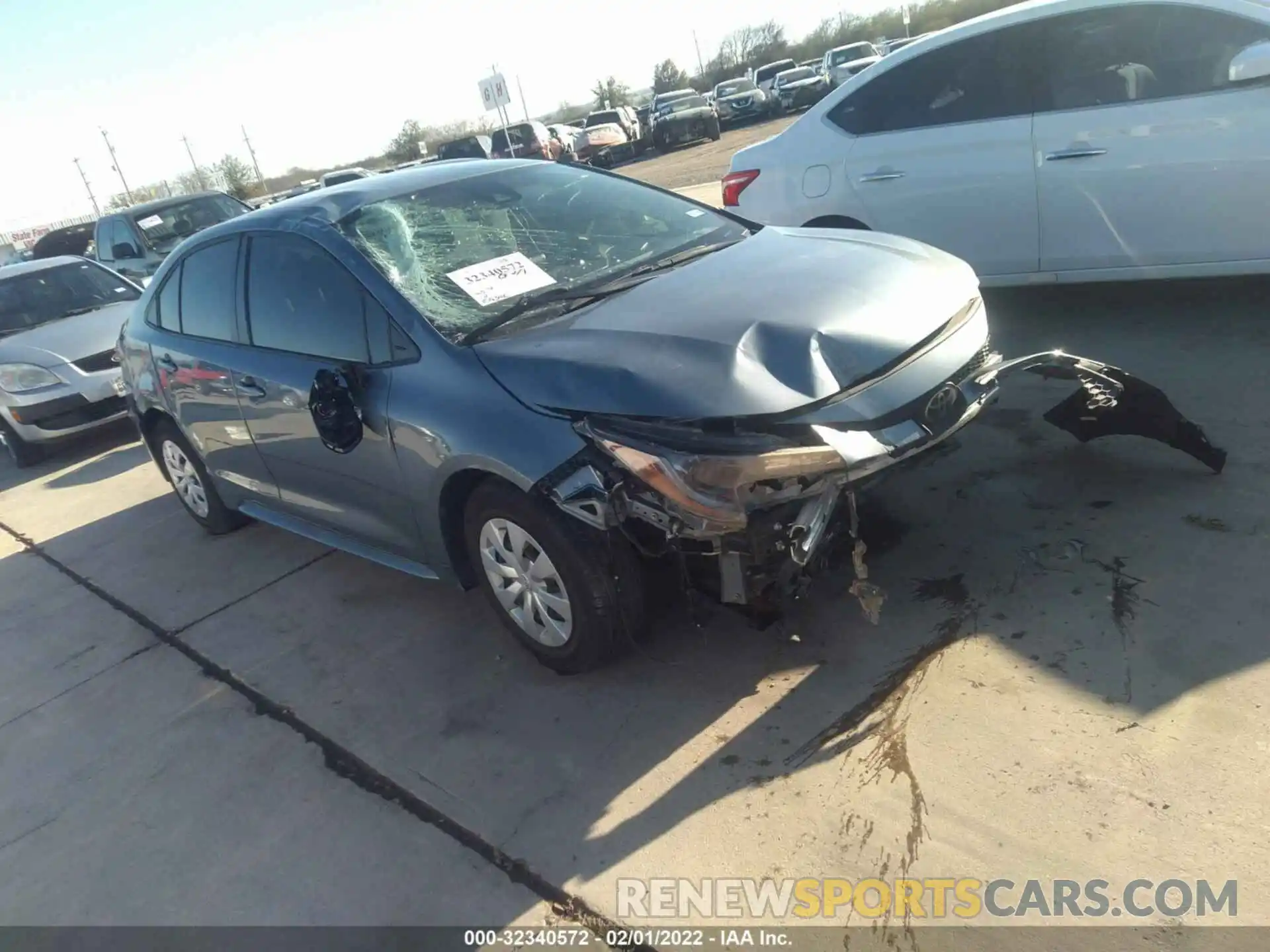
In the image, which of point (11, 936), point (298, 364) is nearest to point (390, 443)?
point (298, 364)

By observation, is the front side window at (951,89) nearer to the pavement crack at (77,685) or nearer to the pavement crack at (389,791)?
the pavement crack at (389,791)

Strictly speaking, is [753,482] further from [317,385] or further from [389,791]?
[317,385]

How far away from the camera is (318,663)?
3.98 metres

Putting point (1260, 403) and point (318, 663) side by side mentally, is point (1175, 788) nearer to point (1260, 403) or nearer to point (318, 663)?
point (1260, 403)

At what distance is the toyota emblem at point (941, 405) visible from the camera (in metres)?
3.02

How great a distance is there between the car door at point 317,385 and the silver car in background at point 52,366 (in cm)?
383

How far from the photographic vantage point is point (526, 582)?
3.29 meters

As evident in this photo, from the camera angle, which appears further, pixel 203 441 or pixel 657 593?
pixel 203 441

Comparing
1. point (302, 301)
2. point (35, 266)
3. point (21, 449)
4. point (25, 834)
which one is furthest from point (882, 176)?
point (35, 266)

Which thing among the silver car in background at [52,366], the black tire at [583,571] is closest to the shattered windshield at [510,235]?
the black tire at [583,571]

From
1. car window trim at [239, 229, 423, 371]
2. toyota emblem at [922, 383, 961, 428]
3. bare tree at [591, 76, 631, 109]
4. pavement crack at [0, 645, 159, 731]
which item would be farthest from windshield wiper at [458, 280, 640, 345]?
bare tree at [591, 76, 631, 109]

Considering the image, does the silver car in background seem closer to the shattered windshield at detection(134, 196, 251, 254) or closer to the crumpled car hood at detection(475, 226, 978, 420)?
the shattered windshield at detection(134, 196, 251, 254)

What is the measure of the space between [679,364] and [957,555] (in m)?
1.39

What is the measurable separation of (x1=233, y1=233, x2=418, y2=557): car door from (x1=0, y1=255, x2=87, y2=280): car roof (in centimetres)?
607
